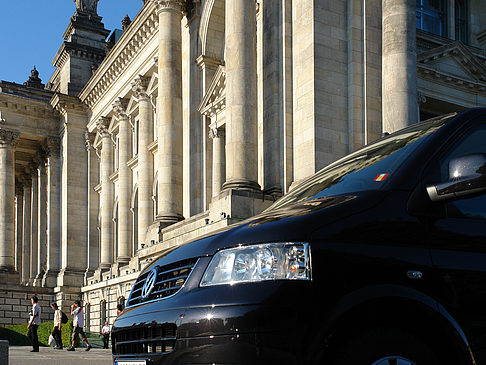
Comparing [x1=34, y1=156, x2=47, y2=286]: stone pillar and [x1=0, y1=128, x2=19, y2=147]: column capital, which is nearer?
[x1=0, y1=128, x2=19, y2=147]: column capital

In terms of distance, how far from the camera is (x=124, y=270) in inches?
1377

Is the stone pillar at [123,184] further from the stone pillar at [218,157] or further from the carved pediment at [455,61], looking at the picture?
the carved pediment at [455,61]

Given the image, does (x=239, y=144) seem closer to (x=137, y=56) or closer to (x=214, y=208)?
(x=214, y=208)

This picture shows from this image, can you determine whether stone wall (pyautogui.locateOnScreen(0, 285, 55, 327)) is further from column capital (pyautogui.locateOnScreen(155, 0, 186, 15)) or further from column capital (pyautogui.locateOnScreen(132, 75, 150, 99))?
column capital (pyautogui.locateOnScreen(155, 0, 186, 15))

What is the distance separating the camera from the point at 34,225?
53.8 meters

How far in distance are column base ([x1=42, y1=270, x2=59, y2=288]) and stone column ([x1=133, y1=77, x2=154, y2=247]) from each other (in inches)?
505

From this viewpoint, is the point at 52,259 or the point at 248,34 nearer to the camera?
the point at 248,34

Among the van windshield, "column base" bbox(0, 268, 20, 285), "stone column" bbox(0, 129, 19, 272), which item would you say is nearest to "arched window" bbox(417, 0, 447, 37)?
the van windshield

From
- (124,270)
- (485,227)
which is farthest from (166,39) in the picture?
(485,227)

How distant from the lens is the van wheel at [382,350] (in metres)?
3.56

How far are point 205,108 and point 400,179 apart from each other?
2365cm

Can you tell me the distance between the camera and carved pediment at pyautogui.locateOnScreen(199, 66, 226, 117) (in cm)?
2619

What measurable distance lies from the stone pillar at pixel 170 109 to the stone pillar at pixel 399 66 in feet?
36.8

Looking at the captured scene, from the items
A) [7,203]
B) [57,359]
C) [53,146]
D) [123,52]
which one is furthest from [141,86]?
[57,359]
